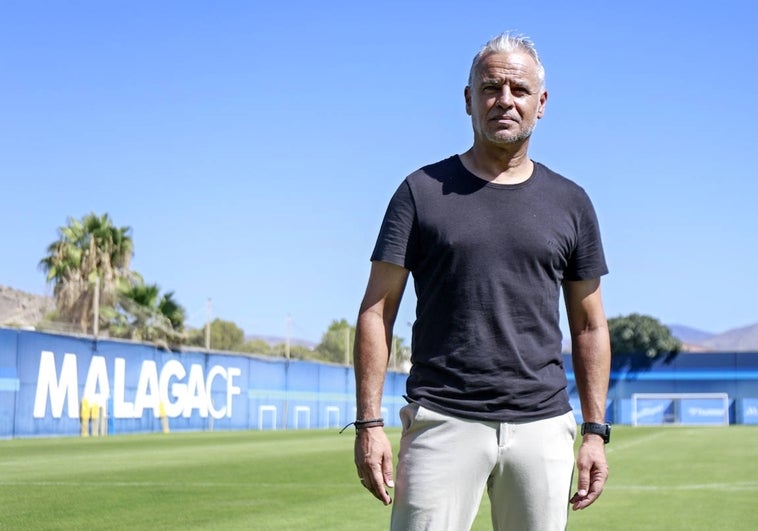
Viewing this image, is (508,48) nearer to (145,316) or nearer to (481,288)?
(481,288)

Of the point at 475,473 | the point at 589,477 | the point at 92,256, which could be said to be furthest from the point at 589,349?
the point at 92,256

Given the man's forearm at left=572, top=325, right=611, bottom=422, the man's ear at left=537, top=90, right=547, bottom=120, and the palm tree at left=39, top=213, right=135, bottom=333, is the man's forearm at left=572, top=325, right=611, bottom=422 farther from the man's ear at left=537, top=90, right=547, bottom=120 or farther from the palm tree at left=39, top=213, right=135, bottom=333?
the palm tree at left=39, top=213, right=135, bottom=333

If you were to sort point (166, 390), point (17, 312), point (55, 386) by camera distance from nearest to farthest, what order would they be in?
point (55, 386), point (17, 312), point (166, 390)

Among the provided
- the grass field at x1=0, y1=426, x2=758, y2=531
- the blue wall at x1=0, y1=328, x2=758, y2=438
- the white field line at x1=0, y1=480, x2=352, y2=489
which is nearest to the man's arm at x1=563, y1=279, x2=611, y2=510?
the grass field at x1=0, y1=426, x2=758, y2=531

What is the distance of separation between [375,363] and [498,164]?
2.63 ft

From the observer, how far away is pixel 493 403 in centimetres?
410

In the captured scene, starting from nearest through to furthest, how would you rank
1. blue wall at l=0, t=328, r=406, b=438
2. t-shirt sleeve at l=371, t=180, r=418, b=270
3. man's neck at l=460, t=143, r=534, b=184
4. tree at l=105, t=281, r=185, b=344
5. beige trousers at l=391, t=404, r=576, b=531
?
1. beige trousers at l=391, t=404, r=576, b=531
2. t-shirt sleeve at l=371, t=180, r=418, b=270
3. man's neck at l=460, t=143, r=534, b=184
4. blue wall at l=0, t=328, r=406, b=438
5. tree at l=105, t=281, r=185, b=344

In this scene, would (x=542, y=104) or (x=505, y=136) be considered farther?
(x=542, y=104)

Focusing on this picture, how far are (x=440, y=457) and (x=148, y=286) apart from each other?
49.2 meters

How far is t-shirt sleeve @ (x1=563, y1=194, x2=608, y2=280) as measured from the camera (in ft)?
14.6

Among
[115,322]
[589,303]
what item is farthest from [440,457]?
[115,322]

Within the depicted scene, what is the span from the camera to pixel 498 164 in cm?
438

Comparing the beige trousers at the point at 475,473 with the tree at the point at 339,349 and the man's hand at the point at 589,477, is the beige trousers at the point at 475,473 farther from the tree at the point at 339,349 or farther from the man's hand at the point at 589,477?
the tree at the point at 339,349

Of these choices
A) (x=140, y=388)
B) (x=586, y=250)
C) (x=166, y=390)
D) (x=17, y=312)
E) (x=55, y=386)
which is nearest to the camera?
(x=586, y=250)
